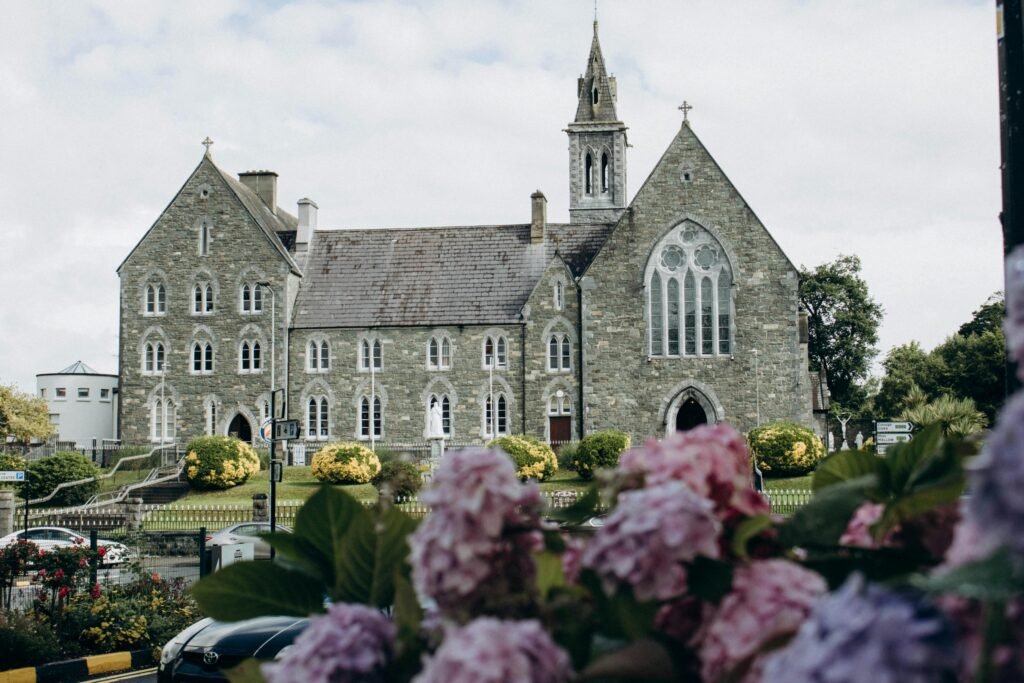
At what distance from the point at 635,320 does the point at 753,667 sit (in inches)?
1735

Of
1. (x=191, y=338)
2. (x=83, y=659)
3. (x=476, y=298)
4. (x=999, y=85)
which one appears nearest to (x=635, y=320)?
(x=476, y=298)

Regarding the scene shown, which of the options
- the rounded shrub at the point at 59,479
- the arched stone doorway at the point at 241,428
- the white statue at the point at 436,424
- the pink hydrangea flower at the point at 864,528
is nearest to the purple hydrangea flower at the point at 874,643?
the pink hydrangea flower at the point at 864,528

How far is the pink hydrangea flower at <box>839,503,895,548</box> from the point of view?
1.71 metres

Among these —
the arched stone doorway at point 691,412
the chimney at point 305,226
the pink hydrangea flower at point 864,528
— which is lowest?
the pink hydrangea flower at point 864,528

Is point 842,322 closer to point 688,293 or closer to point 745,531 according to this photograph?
point 688,293

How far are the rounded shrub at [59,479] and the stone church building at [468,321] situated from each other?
7.46 meters

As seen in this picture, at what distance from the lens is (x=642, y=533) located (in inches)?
55.3

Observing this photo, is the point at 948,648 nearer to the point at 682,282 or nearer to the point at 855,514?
the point at 855,514

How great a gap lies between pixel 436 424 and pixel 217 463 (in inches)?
381

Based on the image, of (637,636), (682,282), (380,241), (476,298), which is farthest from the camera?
(380,241)

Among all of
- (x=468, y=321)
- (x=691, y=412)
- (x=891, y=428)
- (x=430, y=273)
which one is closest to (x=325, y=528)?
(x=891, y=428)

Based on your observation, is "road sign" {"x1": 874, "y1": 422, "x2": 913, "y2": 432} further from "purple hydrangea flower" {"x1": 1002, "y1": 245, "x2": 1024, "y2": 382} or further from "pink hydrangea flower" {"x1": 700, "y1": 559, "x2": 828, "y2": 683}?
"purple hydrangea flower" {"x1": 1002, "y1": 245, "x2": 1024, "y2": 382}

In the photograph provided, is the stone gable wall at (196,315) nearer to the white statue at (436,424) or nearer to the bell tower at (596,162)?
the white statue at (436,424)

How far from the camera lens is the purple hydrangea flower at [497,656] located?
1287 mm
